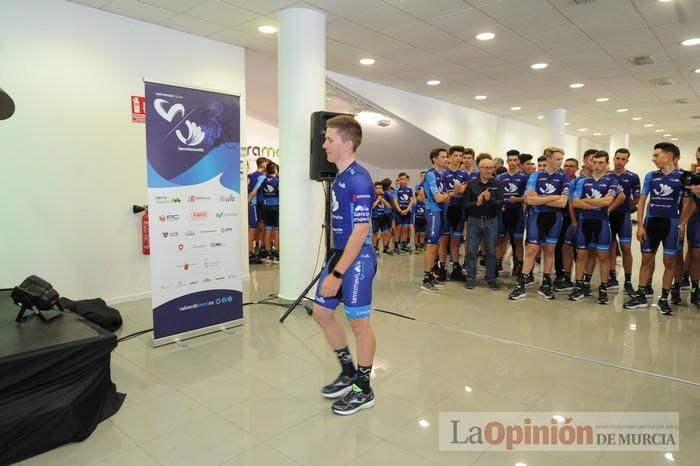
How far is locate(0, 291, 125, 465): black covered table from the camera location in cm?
227

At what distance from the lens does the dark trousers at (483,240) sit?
5.91 m

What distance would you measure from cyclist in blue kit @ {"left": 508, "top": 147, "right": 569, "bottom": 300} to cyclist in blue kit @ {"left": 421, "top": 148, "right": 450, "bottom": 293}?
3.45 ft

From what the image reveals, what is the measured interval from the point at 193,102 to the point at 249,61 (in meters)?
3.58

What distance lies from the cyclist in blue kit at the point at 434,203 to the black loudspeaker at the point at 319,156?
5.93ft

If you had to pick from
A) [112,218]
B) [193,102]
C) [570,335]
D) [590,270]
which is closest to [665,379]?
[570,335]

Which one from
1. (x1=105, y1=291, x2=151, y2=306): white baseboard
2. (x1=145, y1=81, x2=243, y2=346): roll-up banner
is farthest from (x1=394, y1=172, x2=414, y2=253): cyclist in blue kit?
(x1=145, y1=81, x2=243, y2=346): roll-up banner

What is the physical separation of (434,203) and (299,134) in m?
2.09

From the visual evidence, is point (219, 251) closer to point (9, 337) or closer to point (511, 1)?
point (9, 337)

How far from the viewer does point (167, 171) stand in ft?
12.2

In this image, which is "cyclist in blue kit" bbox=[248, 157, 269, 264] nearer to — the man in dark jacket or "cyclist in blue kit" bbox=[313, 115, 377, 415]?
the man in dark jacket

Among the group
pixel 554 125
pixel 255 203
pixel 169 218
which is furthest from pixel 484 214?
pixel 554 125

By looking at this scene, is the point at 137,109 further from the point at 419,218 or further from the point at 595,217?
the point at 419,218

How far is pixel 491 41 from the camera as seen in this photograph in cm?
591

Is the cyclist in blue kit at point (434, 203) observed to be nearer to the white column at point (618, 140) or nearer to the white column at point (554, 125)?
the white column at point (554, 125)
